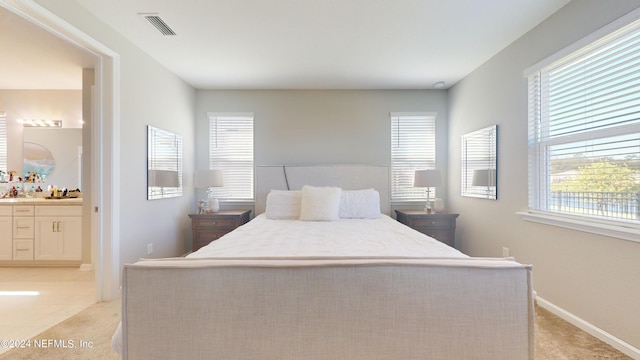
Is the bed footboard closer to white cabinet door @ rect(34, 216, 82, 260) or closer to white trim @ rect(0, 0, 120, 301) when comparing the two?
white trim @ rect(0, 0, 120, 301)

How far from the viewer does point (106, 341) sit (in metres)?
2.02

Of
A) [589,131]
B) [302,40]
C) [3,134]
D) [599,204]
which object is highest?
[302,40]

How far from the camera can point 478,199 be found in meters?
3.59

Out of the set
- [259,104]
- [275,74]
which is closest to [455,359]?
[275,74]

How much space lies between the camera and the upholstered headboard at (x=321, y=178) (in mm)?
4199

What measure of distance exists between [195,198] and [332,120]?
2415 millimetres

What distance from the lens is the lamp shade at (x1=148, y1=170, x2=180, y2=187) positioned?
10.8 ft

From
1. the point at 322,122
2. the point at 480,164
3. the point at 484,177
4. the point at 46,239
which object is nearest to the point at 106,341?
the point at 46,239

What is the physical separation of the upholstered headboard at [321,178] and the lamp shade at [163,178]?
3.66 feet

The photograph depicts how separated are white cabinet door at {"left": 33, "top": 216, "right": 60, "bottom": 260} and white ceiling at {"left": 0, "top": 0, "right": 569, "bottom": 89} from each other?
6.29 feet

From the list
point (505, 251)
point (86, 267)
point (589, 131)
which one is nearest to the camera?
point (589, 131)

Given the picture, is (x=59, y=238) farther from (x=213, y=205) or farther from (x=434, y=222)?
(x=434, y=222)

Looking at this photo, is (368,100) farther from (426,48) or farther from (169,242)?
(169,242)

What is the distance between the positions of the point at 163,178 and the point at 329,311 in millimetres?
2916
